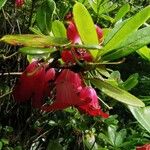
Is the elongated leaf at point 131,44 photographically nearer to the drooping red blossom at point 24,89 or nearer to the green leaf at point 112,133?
the drooping red blossom at point 24,89

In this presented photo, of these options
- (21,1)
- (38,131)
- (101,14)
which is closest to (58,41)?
(101,14)

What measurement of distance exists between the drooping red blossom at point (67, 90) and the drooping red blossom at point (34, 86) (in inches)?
0.9

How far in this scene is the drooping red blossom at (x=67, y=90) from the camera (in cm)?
75

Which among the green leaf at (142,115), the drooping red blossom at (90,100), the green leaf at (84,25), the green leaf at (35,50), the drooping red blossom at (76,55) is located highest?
the green leaf at (84,25)

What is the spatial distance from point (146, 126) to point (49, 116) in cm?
116

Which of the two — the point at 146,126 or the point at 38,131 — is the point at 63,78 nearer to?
the point at 146,126

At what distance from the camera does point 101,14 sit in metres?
1.58

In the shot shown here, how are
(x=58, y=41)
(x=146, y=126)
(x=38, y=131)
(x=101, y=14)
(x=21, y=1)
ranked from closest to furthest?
(x=58, y=41)
(x=146, y=126)
(x=101, y=14)
(x=38, y=131)
(x=21, y=1)

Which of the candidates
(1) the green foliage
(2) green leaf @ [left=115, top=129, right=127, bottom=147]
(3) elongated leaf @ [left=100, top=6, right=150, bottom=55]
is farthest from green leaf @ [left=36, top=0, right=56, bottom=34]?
(2) green leaf @ [left=115, top=129, right=127, bottom=147]

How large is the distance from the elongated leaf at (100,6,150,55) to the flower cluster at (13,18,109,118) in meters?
0.03

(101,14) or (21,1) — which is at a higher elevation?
(101,14)

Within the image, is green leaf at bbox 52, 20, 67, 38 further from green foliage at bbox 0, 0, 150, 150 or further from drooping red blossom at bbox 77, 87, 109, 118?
drooping red blossom at bbox 77, 87, 109, 118

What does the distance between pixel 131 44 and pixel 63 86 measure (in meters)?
0.13

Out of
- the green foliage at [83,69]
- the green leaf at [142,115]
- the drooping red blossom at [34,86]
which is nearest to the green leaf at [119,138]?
the green foliage at [83,69]
